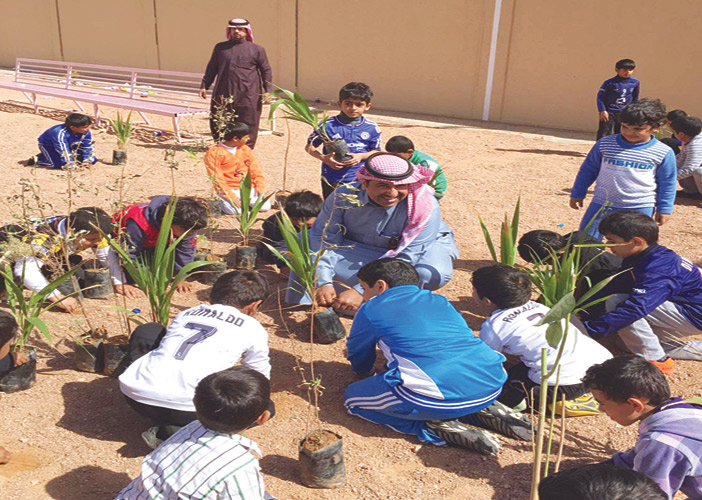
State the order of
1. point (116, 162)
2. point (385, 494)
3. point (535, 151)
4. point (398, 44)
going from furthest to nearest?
point (398, 44), point (535, 151), point (116, 162), point (385, 494)

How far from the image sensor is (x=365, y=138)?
5.30 meters

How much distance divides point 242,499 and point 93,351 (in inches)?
62.6

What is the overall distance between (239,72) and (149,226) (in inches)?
164

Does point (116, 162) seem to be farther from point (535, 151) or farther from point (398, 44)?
point (398, 44)

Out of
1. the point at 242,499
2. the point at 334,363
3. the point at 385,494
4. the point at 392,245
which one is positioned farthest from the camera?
the point at 392,245

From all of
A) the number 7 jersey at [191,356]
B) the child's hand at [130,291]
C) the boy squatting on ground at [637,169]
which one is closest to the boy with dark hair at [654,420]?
the number 7 jersey at [191,356]

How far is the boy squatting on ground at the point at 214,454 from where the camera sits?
6.94ft

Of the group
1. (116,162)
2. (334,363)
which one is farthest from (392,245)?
(116,162)

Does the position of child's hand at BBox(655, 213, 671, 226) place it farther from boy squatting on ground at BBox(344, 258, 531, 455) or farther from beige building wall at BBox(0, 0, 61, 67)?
beige building wall at BBox(0, 0, 61, 67)

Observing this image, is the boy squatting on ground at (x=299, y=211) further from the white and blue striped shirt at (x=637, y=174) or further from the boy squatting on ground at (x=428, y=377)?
the white and blue striped shirt at (x=637, y=174)

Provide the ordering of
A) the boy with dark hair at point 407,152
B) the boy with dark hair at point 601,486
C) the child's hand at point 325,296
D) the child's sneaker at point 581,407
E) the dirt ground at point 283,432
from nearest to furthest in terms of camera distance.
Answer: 1. the boy with dark hair at point 601,486
2. the dirt ground at point 283,432
3. the child's sneaker at point 581,407
4. the child's hand at point 325,296
5. the boy with dark hair at point 407,152

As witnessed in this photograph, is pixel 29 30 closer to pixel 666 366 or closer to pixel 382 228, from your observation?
pixel 382 228

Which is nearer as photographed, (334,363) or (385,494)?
(385,494)

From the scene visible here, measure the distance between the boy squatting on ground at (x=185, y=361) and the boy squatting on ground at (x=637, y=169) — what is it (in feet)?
8.12
